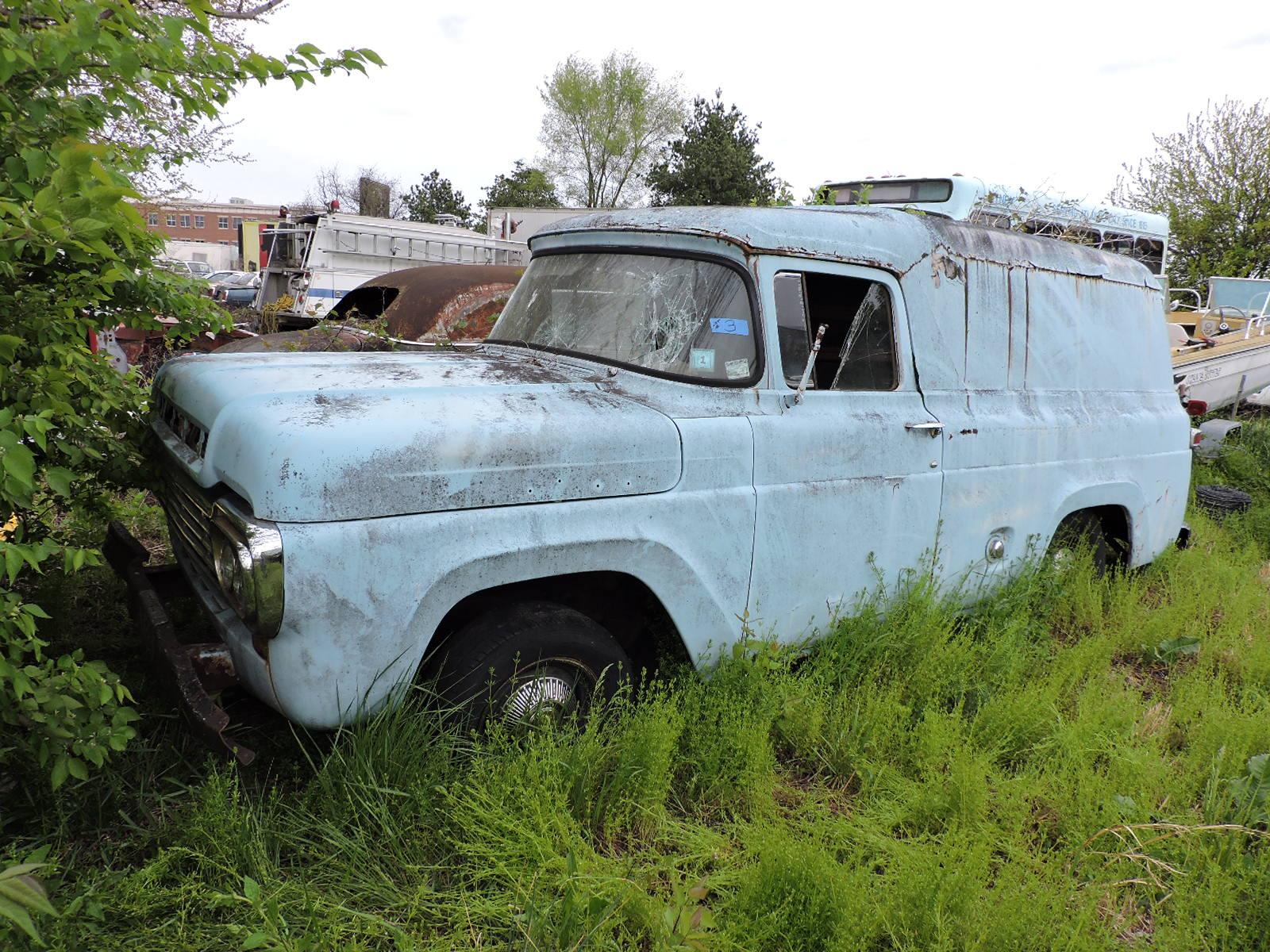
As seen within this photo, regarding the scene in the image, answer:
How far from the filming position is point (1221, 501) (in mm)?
7254

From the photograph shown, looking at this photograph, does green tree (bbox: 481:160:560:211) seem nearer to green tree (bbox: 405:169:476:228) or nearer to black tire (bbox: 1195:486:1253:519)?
green tree (bbox: 405:169:476:228)

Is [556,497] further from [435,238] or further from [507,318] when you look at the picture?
[435,238]

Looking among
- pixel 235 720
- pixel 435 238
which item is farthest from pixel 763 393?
pixel 435 238

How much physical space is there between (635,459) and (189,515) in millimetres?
1576

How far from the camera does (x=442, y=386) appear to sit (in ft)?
9.87

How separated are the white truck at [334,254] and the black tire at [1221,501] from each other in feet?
31.2

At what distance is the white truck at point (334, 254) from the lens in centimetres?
1273

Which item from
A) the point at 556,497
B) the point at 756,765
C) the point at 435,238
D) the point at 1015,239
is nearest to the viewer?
the point at 556,497

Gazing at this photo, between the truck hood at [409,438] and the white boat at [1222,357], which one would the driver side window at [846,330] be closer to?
the truck hood at [409,438]

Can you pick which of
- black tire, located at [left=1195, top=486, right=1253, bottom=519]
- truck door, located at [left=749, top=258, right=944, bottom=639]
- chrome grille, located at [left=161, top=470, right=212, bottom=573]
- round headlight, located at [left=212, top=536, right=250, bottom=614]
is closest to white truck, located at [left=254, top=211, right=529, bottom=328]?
chrome grille, located at [left=161, top=470, right=212, bottom=573]

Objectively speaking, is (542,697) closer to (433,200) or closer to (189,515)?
(189,515)

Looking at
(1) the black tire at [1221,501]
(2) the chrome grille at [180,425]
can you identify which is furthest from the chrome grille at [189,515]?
(1) the black tire at [1221,501]

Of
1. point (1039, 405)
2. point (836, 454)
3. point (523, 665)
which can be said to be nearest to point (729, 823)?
point (523, 665)

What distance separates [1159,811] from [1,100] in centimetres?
405
